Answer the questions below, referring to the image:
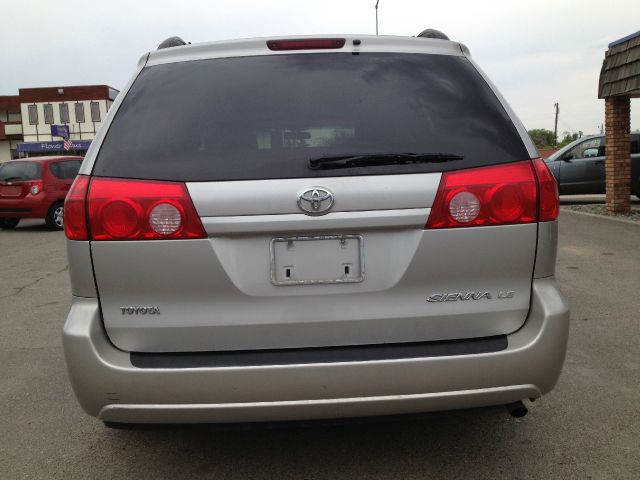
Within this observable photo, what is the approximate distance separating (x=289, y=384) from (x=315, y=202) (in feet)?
2.08

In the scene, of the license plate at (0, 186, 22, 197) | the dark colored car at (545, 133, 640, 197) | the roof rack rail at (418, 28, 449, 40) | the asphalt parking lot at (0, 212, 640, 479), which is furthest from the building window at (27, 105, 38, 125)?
the roof rack rail at (418, 28, 449, 40)

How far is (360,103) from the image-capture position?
8.13 feet

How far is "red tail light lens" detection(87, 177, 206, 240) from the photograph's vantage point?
2.28 meters

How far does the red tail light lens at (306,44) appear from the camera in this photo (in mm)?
2619

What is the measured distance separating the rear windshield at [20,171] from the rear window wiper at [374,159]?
12.8 meters

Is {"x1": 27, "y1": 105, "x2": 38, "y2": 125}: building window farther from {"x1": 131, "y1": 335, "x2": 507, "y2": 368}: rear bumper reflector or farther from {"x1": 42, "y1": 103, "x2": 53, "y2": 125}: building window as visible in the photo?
{"x1": 131, "y1": 335, "x2": 507, "y2": 368}: rear bumper reflector

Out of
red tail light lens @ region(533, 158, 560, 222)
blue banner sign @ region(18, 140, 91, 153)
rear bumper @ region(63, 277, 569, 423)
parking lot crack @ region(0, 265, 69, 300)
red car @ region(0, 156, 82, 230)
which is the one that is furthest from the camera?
blue banner sign @ region(18, 140, 91, 153)

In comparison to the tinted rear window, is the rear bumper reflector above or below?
below

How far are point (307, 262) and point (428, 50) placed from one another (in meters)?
1.02

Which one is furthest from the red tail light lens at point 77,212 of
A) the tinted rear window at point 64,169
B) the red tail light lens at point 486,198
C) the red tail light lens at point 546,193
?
the tinted rear window at point 64,169

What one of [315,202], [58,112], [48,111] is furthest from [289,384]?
[48,111]

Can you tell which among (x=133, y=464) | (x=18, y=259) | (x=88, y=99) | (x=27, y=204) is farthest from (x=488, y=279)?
(x=88, y=99)

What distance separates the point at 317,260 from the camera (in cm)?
230

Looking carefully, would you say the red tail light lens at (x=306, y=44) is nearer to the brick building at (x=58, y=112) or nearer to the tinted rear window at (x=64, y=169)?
the tinted rear window at (x=64, y=169)
